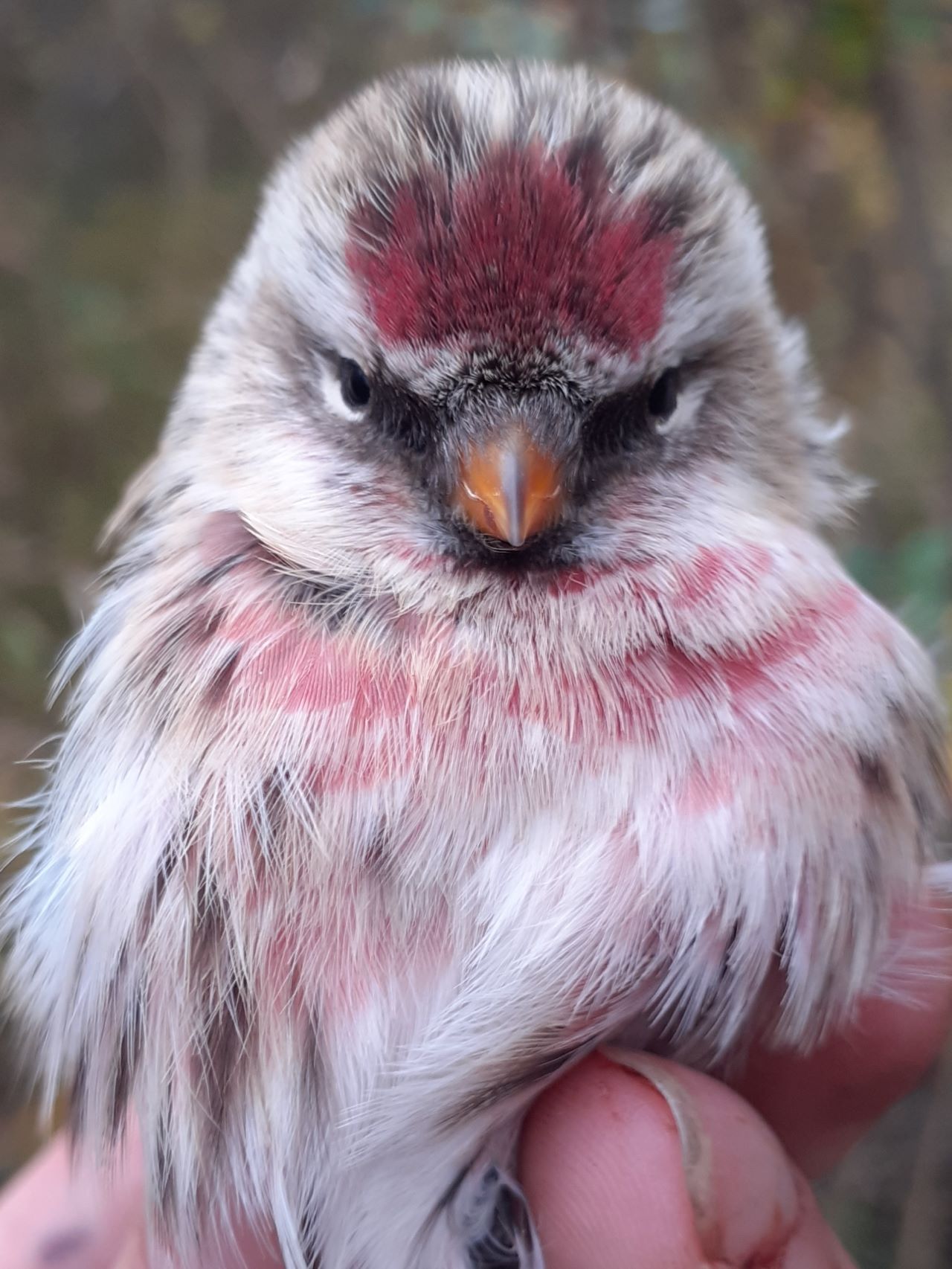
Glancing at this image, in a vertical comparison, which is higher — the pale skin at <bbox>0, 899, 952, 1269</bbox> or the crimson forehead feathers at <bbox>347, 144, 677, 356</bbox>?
the crimson forehead feathers at <bbox>347, 144, 677, 356</bbox>

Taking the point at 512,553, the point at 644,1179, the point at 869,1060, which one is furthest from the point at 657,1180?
the point at 512,553

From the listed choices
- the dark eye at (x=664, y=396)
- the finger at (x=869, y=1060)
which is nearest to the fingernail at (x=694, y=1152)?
the finger at (x=869, y=1060)

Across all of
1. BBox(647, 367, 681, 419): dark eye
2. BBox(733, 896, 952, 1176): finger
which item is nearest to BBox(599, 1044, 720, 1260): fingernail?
BBox(733, 896, 952, 1176): finger

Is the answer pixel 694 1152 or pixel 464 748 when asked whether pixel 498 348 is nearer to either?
pixel 464 748

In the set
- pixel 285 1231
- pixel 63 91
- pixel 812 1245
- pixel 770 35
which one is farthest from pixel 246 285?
pixel 63 91

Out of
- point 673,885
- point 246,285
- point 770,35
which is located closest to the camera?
point 673,885

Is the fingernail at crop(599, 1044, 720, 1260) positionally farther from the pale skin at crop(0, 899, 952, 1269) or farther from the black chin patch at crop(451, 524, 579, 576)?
the black chin patch at crop(451, 524, 579, 576)

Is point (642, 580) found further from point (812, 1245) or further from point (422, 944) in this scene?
point (812, 1245)
